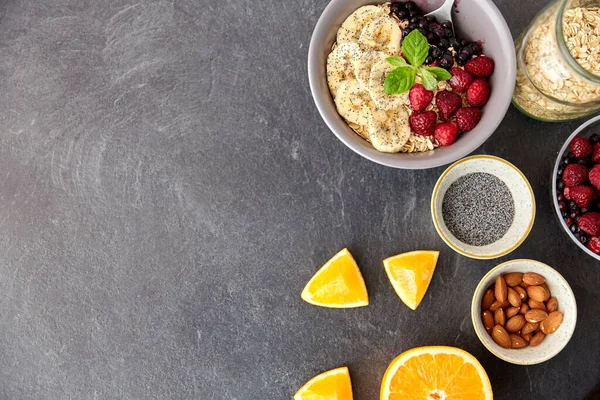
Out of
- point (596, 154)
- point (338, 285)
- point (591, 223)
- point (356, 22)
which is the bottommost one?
point (338, 285)

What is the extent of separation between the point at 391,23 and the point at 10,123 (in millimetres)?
1100

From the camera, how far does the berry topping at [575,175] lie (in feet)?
4.59

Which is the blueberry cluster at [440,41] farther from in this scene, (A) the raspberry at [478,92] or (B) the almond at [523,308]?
(B) the almond at [523,308]

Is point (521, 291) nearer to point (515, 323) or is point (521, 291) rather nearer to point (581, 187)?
point (515, 323)

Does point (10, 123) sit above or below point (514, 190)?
above

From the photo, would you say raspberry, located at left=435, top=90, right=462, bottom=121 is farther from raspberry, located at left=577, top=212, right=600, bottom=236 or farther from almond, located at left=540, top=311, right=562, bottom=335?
almond, located at left=540, top=311, right=562, bottom=335

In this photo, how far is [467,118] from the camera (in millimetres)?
1335

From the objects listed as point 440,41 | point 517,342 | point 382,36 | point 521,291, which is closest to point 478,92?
point 440,41

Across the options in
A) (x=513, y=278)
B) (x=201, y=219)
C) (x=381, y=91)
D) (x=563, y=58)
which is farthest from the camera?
(x=201, y=219)

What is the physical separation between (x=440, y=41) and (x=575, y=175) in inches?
18.7

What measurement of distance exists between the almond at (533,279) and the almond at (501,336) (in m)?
0.14

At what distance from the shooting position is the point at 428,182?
1.55 m

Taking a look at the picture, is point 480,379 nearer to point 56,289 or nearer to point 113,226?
point 113,226

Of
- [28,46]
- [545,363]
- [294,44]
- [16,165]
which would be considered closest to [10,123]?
[16,165]
